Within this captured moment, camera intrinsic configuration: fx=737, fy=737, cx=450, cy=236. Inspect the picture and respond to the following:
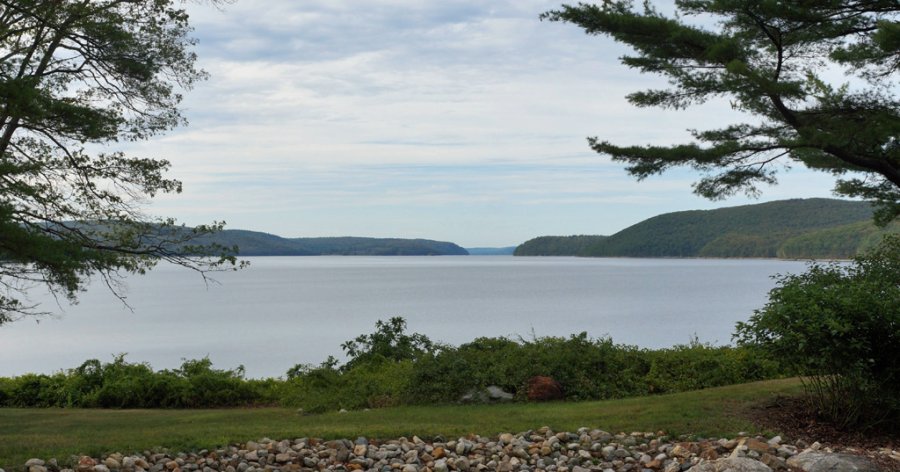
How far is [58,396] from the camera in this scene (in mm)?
12695

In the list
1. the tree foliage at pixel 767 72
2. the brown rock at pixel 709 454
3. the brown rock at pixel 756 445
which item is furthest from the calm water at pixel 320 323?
the brown rock at pixel 709 454

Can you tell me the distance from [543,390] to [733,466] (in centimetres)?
416

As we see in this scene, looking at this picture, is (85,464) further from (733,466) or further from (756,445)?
(756,445)

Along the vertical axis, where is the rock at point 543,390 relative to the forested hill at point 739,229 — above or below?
below

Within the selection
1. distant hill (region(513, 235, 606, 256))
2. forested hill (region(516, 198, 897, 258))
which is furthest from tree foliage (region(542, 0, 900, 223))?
distant hill (region(513, 235, 606, 256))

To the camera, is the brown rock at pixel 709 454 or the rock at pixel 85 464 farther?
the brown rock at pixel 709 454

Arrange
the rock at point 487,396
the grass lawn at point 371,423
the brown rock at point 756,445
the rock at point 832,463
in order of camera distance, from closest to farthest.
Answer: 1. the rock at point 832,463
2. the brown rock at point 756,445
3. the grass lawn at point 371,423
4. the rock at point 487,396

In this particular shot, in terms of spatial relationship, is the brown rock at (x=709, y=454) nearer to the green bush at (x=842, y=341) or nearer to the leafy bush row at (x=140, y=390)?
the green bush at (x=842, y=341)

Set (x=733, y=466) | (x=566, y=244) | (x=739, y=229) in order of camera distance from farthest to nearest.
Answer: (x=566, y=244), (x=739, y=229), (x=733, y=466)

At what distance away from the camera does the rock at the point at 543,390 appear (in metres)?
10.2

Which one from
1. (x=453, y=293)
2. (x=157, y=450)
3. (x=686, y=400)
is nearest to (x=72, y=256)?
(x=157, y=450)

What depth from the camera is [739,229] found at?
119 m

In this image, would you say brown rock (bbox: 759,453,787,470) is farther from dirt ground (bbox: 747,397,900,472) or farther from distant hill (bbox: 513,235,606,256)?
distant hill (bbox: 513,235,606,256)

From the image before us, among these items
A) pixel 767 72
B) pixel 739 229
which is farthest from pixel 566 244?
pixel 767 72
